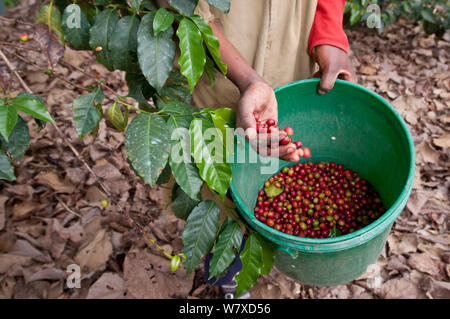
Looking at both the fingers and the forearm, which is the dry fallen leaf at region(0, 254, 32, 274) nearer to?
the forearm

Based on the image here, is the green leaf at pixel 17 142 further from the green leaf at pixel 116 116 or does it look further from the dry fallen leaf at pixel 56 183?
the dry fallen leaf at pixel 56 183

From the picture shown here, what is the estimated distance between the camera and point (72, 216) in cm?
237

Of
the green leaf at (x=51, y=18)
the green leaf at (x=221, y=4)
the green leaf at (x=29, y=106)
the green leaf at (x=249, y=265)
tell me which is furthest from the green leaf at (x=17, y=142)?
the green leaf at (x=249, y=265)

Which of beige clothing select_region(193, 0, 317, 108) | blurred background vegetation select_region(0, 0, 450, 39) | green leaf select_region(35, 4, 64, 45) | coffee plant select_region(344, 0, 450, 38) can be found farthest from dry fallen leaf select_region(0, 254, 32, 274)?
coffee plant select_region(344, 0, 450, 38)

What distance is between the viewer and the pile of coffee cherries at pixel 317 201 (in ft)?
6.29

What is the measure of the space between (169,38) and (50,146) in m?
1.94

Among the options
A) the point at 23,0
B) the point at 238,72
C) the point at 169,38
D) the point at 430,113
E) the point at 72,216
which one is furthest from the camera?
the point at 23,0

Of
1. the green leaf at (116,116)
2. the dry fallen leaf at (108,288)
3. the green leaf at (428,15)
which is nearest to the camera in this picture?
the green leaf at (116,116)

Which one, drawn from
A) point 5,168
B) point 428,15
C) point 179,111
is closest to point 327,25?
point 179,111

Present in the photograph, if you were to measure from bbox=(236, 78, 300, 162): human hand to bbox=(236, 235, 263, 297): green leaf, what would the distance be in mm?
367

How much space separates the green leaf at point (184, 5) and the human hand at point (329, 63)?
76 centimetres

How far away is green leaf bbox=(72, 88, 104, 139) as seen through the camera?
1161mm

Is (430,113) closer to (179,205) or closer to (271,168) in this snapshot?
(271,168)
